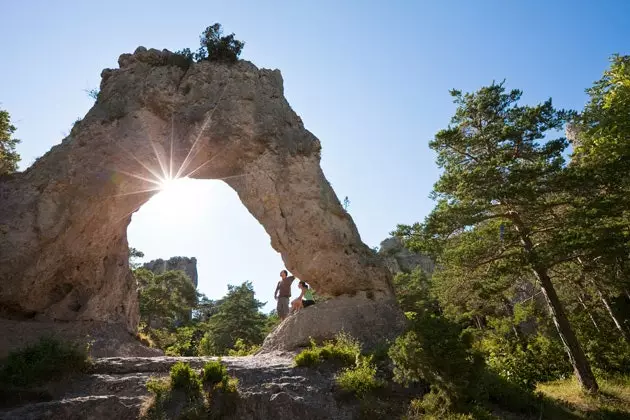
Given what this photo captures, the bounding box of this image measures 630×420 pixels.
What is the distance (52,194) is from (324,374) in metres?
12.3

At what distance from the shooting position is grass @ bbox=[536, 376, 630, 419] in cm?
935

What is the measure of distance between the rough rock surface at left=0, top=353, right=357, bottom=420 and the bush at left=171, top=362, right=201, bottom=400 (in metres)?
0.62

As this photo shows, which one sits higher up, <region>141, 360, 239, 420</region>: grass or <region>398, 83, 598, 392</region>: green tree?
<region>398, 83, 598, 392</region>: green tree

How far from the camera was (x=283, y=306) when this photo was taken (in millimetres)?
14570

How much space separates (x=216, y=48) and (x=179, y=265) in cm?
6167

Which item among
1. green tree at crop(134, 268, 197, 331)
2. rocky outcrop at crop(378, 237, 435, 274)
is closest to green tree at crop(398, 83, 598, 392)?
green tree at crop(134, 268, 197, 331)

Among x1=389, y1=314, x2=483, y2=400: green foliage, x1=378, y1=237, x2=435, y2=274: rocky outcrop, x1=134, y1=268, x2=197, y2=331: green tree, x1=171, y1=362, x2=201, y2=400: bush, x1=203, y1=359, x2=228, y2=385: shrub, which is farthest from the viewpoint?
x1=378, y1=237, x2=435, y2=274: rocky outcrop

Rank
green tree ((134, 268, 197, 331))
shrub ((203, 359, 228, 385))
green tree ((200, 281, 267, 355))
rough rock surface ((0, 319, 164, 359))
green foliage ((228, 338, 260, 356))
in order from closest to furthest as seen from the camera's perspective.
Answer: shrub ((203, 359, 228, 385))
rough rock surface ((0, 319, 164, 359))
green foliage ((228, 338, 260, 356))
green tree ((200, 281, 267, 355))
green tree ((134, 268, 197, 331))

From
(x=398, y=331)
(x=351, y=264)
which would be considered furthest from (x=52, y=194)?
(x=398, y=331)

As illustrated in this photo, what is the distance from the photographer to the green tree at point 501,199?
11648 millimetres

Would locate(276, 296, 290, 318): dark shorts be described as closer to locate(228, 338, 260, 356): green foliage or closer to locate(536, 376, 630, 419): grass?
locate(228, 338, 260, 356): green foliage

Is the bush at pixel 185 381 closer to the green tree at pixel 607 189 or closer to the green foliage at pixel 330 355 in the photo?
the green foliage at pixel 330 355

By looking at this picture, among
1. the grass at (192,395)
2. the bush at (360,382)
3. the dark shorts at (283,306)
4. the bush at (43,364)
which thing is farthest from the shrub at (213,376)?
the dark shorts at (283,306)

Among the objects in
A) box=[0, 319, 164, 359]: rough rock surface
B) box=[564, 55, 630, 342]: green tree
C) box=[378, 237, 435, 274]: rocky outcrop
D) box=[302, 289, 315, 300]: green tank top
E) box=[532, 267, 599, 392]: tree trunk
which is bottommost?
box=[532, 267, 599, 392]: tree trunk
